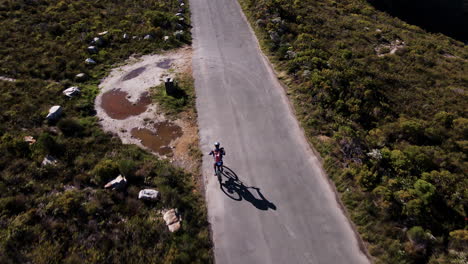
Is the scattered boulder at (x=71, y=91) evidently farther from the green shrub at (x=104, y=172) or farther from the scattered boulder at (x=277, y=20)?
the scattered boulder at (x=277, y=20)

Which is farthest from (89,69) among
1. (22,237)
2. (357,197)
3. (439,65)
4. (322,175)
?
(439,65)

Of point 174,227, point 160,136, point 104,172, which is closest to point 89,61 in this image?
point 160,136

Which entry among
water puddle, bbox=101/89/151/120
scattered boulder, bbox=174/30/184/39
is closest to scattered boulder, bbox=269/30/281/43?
scattered boulder, bbox=174/30/184/39

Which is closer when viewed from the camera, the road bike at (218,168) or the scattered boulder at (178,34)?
the road bike at (218,168)

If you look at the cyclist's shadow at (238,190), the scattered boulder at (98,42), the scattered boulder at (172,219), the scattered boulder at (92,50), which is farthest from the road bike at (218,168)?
the scattered boulder at (98,42)

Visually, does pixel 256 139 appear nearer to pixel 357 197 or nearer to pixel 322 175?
pixel 322 175

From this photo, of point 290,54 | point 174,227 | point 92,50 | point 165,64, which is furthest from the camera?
point 92,50

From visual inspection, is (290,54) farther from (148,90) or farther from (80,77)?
(80,77)

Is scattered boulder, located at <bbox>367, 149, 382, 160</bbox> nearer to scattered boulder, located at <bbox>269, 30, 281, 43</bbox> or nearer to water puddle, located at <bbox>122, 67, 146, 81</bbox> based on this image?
scattered boulder, located at <bbox>269, 30, 281, 43</bbox>
